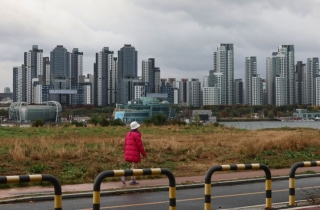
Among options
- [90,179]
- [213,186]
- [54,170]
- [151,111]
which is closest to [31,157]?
[54,170]

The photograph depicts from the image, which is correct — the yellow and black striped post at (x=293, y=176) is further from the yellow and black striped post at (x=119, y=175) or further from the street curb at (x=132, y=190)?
the street curb at (x=132, y=190)

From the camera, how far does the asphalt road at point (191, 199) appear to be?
11320mm

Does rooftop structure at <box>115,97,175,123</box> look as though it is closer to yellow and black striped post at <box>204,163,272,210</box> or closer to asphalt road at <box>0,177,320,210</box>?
asphalt road at <box>0,177,320,210</box>

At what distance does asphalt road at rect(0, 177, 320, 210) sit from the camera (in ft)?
37.1

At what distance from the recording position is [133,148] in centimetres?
1502

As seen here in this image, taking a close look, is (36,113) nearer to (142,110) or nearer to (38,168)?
(142,110)

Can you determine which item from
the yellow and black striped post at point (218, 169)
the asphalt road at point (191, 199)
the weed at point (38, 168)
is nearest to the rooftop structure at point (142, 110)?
the weed at point (38, 168)

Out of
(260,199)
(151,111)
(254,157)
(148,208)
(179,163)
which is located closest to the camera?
(148,208)

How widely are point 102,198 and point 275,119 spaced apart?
14142 cm

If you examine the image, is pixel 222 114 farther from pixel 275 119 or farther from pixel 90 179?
pixel 90 179

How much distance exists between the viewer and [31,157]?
63.3 feet

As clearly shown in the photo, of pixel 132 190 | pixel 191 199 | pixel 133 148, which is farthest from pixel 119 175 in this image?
pixel 133 148

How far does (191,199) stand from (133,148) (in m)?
3.05

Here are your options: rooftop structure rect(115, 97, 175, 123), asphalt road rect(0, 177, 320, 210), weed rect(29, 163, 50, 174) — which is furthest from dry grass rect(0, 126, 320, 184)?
rooftop structure rect(115, 97, 175, 123)
